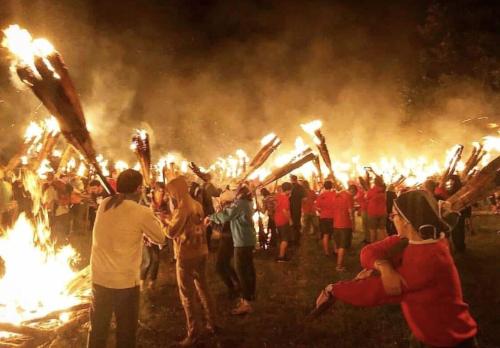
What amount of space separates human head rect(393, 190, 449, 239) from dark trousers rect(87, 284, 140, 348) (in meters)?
2.73

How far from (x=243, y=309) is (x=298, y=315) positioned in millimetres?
881

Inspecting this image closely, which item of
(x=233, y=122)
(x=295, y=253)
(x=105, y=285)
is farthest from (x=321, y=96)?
(x=105, y=285)

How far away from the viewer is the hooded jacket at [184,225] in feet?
18.5

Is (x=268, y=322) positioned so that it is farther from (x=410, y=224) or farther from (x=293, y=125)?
(x=293, y=125)

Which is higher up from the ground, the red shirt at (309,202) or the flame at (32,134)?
the flame at (32,134)

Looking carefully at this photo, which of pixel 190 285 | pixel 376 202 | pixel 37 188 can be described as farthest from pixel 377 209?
pixel 37 188

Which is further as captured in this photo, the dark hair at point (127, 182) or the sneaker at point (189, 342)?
the sneaker at point (189, 342)

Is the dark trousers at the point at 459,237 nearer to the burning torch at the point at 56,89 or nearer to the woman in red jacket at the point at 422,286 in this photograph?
the woman in red jacket at the point at 422,286

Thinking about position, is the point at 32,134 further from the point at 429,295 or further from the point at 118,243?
the point at 429,295

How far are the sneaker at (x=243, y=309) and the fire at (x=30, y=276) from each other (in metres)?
2.38

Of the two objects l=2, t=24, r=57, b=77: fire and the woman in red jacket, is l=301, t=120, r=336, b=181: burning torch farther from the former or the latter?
the woman in red jacket

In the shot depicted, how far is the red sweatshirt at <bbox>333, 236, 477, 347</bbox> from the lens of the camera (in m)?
3.03

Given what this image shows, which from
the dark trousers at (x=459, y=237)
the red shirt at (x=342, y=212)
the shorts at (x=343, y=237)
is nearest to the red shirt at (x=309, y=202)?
the red shirt at (x=342, y=212)

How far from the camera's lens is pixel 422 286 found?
304 centimetres
